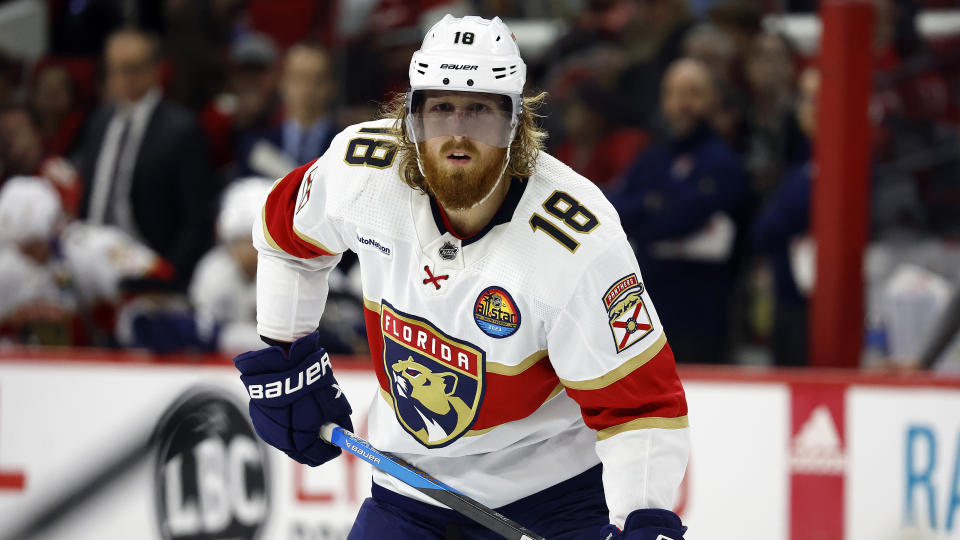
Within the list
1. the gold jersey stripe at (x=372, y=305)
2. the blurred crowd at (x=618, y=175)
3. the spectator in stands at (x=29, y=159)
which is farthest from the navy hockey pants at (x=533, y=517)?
the spectator in stands at (x=29, y=159)

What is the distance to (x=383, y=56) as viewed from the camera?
21.0 feet

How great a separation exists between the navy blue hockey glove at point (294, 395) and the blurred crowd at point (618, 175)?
1693 mm

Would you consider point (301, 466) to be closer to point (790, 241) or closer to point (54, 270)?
point (54, 270)

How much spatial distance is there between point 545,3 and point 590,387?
396 centimetres

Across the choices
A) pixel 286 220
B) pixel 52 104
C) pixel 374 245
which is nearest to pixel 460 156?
pixel 374 245

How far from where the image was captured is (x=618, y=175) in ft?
17.3

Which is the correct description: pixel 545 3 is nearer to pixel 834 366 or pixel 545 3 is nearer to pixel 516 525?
pixel 834 366

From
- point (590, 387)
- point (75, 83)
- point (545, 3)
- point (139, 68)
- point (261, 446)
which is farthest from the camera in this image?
point (75, 83)

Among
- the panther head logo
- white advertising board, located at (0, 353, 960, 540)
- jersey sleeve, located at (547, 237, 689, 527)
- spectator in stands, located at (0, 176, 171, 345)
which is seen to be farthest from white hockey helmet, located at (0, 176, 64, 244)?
jersey sleeve, located at (547, 237, 689, 527)

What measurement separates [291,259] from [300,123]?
2.53 metres

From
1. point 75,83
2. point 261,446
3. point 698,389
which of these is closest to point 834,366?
point 698,389

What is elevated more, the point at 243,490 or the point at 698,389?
the point at 698,389

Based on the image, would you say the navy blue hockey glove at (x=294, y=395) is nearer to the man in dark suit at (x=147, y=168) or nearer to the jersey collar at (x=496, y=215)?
A: the jersey collar at (x=496, y=215)

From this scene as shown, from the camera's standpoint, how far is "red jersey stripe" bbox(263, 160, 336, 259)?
2906mm
